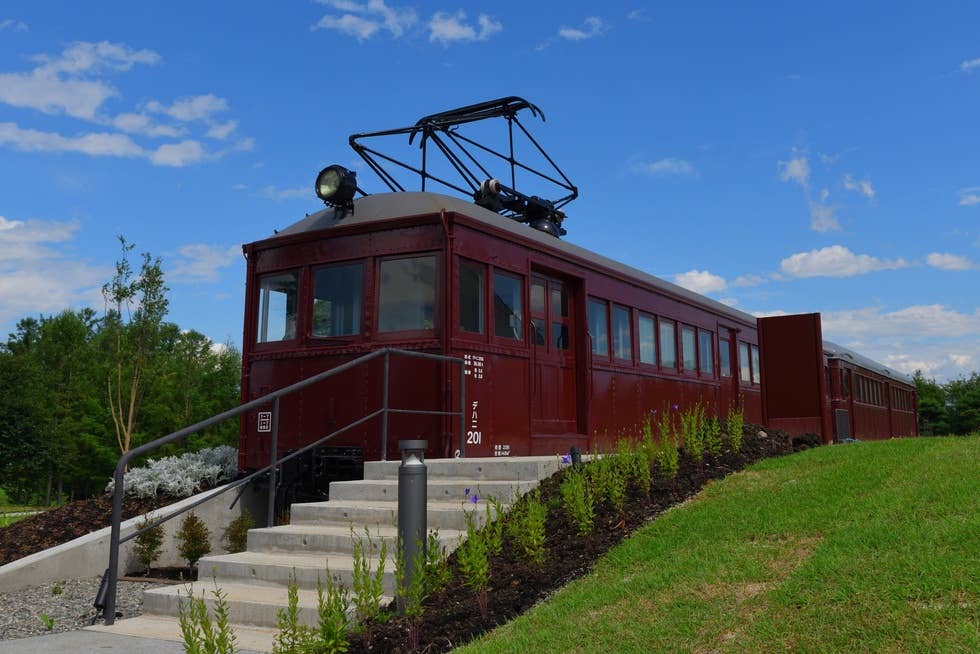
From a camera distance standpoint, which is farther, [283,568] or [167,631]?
[283,568]

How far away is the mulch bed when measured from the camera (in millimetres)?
4656

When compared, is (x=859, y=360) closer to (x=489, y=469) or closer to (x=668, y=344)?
(x=668, y=344)

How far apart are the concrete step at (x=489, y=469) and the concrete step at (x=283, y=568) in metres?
1.08

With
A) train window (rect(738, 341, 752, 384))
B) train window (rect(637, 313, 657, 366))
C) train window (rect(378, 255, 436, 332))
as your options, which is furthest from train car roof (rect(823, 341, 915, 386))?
train window (rect(378, 255, 436, 332))

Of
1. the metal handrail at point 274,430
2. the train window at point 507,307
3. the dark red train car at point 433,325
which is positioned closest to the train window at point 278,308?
the dark red train car at point 433,325

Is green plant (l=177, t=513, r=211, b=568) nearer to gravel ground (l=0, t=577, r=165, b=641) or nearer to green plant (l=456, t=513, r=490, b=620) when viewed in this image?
gravel ground (l=0, t=577, r=165, b=641)

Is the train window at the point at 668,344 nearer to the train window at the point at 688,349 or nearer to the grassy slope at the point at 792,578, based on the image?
the train window at the point at 688,349

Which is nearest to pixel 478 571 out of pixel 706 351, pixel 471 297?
pixel 471 297

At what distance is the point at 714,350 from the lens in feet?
45.2

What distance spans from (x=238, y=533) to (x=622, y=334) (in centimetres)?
528

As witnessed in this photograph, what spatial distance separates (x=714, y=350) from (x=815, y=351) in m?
1.87

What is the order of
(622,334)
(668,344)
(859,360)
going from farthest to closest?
1. (859,360)
2. (668,344)
3. (622,334)

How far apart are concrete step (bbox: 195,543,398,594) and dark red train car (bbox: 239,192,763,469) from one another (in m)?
2.02

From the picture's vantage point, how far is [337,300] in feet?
28.4
